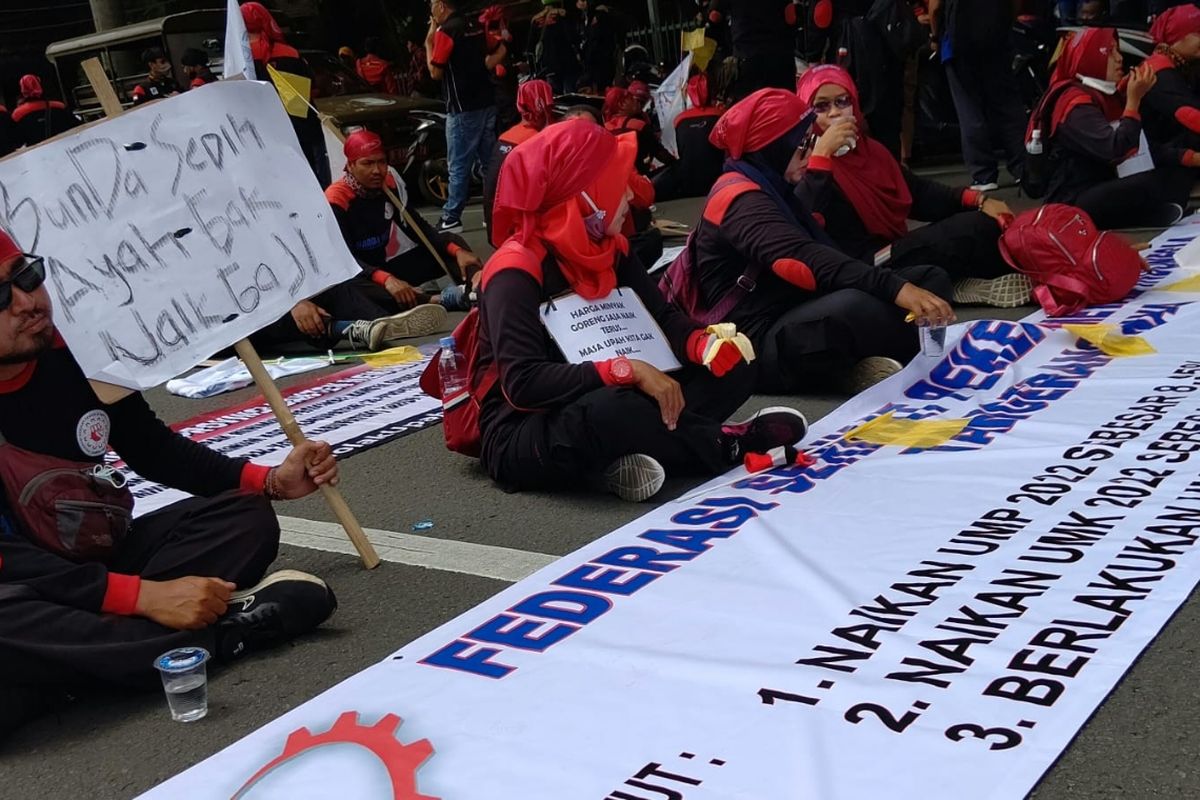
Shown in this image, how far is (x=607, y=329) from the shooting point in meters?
4.05

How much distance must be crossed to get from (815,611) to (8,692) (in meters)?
1.71

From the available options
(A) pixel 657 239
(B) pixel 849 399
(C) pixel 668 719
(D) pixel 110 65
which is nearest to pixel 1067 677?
(C) pixel 668 719

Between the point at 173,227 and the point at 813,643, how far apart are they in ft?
6.21

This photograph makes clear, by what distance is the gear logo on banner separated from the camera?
2.32 meters

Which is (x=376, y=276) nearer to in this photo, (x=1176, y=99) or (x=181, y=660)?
(x=1176, y=99)

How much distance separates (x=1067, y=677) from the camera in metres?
2.40

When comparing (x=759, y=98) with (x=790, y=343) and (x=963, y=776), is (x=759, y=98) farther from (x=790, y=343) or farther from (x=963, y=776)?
(x=963, y=776)

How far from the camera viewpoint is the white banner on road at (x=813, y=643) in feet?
7.37

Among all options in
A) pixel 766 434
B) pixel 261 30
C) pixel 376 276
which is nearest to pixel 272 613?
pixel 766 434

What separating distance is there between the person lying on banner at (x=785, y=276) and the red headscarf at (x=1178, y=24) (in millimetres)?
2989

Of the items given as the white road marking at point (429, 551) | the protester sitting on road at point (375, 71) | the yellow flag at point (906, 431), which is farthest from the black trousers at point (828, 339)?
the protester sitting on road at point (375, 71)

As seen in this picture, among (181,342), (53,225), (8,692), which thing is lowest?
(8,692)

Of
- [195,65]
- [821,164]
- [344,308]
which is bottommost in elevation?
[344,308]

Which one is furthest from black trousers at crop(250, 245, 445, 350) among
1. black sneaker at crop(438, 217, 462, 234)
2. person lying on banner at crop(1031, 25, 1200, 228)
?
person lying on banner at crop(1031, 25, 1200, 228)
